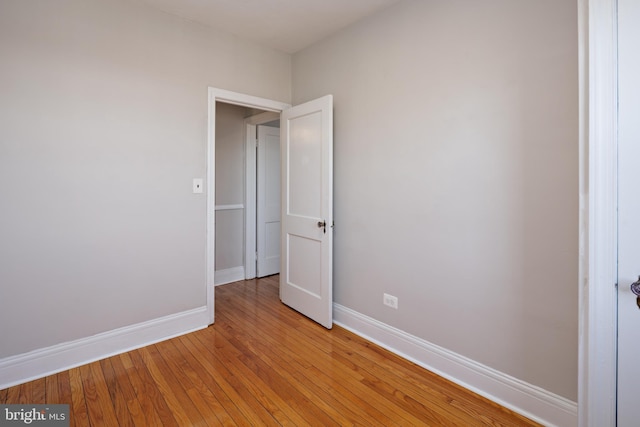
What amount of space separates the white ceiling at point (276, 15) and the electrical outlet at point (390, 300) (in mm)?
2240

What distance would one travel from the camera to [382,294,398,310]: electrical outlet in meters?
2.42

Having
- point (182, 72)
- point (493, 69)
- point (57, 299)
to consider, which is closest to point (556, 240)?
point (493, 69)

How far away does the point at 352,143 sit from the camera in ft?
8.91

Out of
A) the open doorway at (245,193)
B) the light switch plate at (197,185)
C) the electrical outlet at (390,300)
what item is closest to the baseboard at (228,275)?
the open doorway at (245,193)

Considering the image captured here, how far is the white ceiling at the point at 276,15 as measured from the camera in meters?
2.38

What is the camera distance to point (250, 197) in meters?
4.16

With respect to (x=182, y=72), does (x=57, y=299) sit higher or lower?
lower

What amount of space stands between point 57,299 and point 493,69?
318cm

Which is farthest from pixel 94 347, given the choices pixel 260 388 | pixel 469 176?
pixel 469 176

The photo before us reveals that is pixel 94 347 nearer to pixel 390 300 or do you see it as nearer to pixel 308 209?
pixel 308 209

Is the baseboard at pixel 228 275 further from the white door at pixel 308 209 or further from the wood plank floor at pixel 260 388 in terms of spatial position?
the wood plank floor at pixel 260 388

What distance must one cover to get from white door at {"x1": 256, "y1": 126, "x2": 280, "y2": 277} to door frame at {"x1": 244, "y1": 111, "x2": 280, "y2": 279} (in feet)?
0.21

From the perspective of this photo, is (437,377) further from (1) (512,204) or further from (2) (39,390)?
(2) (39,390)

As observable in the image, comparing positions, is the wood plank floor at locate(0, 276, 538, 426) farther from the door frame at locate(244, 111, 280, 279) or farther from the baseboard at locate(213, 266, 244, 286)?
the door frame at locate(244, 111, 280, 279)
